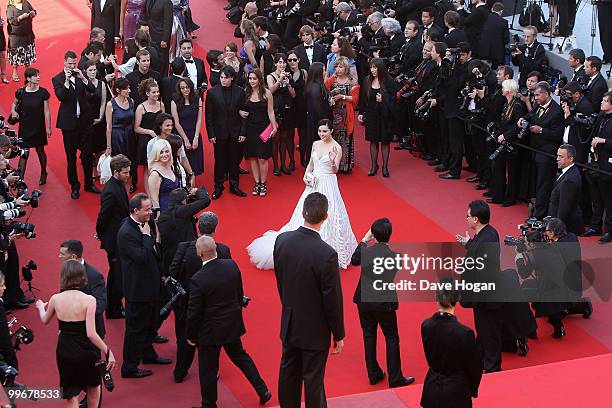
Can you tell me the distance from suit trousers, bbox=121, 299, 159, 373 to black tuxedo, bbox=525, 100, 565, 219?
470cm

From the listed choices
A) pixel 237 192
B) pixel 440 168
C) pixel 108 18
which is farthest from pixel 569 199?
pixel 108 18

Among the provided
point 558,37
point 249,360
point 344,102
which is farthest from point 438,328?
point 558,37

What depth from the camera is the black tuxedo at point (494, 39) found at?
1428 centimetres

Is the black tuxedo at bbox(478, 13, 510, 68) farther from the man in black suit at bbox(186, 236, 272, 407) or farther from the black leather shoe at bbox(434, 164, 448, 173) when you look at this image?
the man in black suit at bbox(186, 236, 272, 407)

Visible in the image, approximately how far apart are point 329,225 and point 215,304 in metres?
3.00

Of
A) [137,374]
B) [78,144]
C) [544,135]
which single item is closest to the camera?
[137,374]

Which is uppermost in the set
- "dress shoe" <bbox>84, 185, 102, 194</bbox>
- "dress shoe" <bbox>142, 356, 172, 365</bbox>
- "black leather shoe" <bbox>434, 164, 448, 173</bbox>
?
"dress shoe" <bbox>84, 185, 102, 194</bbox>

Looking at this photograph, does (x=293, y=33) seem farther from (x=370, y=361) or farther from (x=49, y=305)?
(x=49, y=305)

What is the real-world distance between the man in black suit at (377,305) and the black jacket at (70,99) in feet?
15.3

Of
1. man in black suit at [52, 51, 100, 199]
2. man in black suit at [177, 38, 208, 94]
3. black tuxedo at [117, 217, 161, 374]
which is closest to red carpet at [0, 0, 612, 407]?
black tuxedo at [117, 217, 161, 374]

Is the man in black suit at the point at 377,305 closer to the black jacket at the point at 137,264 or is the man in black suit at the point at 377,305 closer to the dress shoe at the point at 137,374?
the black jacket at the point at 137,264

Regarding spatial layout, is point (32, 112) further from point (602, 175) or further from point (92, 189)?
point (602, 175)

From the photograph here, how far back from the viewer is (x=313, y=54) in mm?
13680

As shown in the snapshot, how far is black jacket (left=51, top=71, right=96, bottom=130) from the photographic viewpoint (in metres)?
11.9
